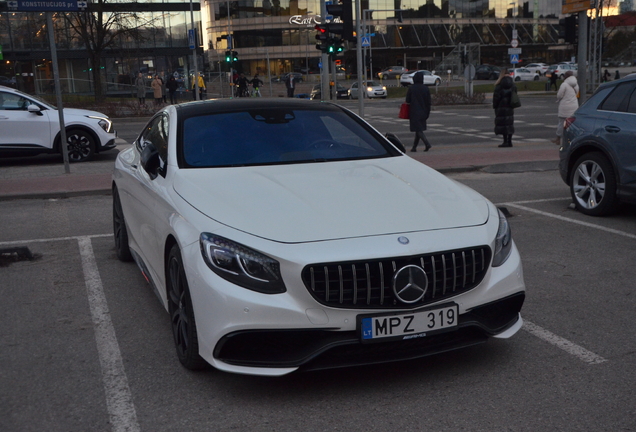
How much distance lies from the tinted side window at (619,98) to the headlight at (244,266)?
615 cm

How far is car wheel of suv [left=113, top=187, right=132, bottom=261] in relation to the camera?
6.87 m

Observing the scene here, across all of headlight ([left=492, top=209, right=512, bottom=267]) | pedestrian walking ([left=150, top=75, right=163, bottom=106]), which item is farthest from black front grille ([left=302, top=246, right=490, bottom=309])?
pedestrian walking ([left=150, top=75, right=163, bottom=106])

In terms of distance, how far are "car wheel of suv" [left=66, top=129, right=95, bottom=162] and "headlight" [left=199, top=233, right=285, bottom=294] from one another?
13.4m

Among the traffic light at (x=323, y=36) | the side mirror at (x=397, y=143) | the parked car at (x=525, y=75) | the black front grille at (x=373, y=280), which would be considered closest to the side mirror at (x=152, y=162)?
the side mirror at (x=397, y=143)

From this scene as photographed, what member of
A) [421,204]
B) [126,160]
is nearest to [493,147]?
[126,160]

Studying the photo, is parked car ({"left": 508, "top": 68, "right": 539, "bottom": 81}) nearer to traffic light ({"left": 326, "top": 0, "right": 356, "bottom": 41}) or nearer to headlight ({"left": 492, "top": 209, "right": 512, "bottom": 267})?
traffic light ({"left": 326, "top": 0, "right": 356, "bottom": 41})

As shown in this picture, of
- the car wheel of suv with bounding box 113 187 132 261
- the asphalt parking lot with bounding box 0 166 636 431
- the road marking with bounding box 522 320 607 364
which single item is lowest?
the road marking with bounding box 522 320 607 364

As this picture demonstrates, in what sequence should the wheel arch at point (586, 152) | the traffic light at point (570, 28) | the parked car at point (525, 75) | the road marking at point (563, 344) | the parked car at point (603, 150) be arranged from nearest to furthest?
the road marking at point (563, 344) → the parked car at point (603, 150) → the wheel arch at point (586, 152) → the traffic light at point (570, 28) → the parked car at point (525, 75)

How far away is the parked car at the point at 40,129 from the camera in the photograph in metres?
15.7

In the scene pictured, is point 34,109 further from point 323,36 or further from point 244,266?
point 244,266

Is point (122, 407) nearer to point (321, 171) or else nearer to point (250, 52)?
point (321, 171)

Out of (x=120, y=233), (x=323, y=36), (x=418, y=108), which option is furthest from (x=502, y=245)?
(x=323, y=36)

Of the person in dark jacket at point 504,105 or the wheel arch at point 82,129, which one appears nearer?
the wheel arch at point 82,129

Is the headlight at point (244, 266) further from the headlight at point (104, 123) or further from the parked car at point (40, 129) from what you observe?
the headlight at point (104, 123)
